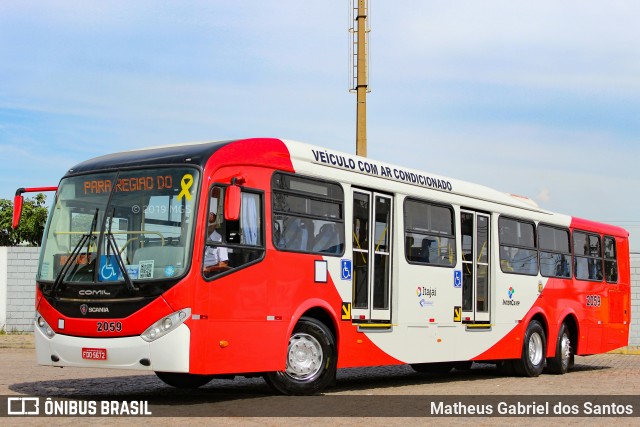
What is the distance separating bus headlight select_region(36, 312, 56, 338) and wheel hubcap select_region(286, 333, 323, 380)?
114 inches

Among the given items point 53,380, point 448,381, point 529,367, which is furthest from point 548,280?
point 53,380

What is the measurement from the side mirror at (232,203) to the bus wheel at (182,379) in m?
2.86

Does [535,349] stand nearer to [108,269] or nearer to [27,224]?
[108,269]

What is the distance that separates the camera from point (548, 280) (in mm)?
19203

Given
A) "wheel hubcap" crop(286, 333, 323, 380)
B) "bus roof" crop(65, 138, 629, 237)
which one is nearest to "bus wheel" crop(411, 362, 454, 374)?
"bus roof" crop(65, 138, 629, 237)

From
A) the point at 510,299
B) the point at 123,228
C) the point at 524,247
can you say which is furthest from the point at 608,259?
the point at 123,228

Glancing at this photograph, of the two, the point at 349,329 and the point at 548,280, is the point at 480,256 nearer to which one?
the point at 548,280

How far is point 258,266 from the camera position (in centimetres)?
1182

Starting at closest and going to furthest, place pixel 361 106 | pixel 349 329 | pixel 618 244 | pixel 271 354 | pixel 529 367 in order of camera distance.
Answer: pixel 271 354 < pixel 349 329 < pixel 529 367 < pixel 618 244 < pixel 361 106

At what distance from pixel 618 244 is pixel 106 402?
14.5 metres

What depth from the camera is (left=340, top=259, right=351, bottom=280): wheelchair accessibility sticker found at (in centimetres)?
1325

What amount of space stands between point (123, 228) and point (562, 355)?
11.1m

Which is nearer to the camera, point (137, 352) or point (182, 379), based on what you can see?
point (137, 352)

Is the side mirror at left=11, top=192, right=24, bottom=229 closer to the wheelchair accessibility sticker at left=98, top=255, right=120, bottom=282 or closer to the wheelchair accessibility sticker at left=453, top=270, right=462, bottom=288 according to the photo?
the wheelchair accessibility sticker at left=98, top=255, right=120, bottom=282
